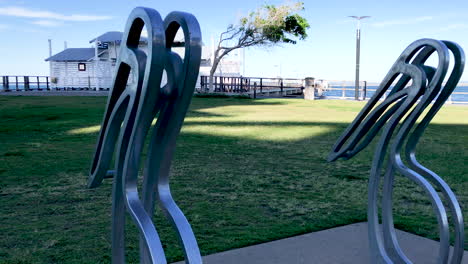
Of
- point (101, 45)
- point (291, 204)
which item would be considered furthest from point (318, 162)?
point (101, 45)

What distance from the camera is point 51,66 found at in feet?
132

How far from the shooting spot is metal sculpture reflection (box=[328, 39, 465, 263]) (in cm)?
305

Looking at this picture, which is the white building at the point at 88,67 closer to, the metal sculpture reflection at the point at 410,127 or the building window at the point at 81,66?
the building window at the point at 81,66

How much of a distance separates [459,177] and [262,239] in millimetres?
4081

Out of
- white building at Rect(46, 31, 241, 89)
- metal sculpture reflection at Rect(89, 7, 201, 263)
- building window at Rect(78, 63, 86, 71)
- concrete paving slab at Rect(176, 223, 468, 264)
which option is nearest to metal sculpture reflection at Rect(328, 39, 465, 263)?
concrete paving slab at Rect(176, 223, 468, 264)

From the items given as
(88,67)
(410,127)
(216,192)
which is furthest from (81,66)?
(410,127)

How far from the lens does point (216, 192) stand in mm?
6051

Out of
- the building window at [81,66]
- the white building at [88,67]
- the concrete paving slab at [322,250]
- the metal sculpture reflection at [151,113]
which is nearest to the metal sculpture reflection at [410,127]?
the concrete paving slab at [322,250]

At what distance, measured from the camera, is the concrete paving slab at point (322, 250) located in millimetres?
3705

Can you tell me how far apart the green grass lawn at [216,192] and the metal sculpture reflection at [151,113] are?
1505 mm

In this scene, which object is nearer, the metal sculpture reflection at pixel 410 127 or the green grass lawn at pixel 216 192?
the metal sculpture reflection at pixel 410 127

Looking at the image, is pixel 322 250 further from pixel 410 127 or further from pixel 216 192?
pixel 216 192

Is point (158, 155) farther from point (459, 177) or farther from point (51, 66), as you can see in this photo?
point (51, 66)

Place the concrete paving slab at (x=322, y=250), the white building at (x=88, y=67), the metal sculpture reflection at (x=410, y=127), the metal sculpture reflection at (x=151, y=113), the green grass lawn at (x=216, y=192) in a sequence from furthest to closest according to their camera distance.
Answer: the white building at (x=88, y=67) → the green grass lawn at (x=216, y=192) → the concrete paving slab at (x=322, y=250) → the metal sculpture reflection at (x=410, y=127) → the metal sculpture reflection at (x=151, y=113)
